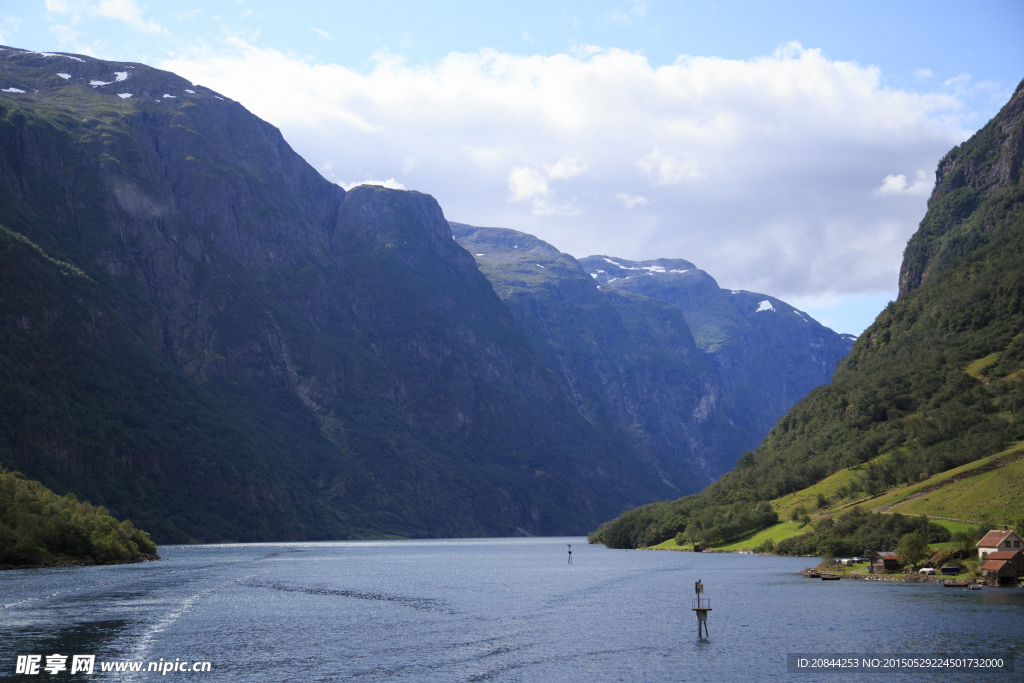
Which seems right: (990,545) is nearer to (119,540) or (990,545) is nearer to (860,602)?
(860,602)

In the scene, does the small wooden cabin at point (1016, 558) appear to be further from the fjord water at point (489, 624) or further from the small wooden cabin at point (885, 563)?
the small wooden cabin at point (885, 563)

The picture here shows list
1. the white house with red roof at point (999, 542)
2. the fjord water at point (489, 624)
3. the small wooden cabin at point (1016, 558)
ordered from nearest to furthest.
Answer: the fjord water at point (489, 624) < the small wooden cabin at point (1016, 558) < the white house with red roof at point (999, 542)

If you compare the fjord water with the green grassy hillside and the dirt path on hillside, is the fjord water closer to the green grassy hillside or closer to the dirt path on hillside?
the green grassy hillside

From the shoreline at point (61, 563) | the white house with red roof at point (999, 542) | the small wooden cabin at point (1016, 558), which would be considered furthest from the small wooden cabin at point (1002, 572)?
the shoreline at point (61, 563)

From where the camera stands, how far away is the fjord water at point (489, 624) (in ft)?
200

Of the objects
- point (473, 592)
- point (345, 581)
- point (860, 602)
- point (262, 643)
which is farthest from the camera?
point (345, 581)

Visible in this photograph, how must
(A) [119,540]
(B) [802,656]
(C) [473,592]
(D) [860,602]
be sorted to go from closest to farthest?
(B) [802,656] → (D) [860,602] → (C) [473,592] → (A) [119,540]

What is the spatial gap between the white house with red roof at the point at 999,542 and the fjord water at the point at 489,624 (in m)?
9.57

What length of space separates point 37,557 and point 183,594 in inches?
1651

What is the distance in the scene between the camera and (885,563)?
12050 cm

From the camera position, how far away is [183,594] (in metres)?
109

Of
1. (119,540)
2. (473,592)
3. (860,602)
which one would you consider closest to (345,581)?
(473,592)

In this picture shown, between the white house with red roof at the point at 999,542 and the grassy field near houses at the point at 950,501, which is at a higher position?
the grassy field near houses at the point at 950,501

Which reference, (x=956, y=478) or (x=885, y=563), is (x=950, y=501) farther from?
(x=885, y=563)
